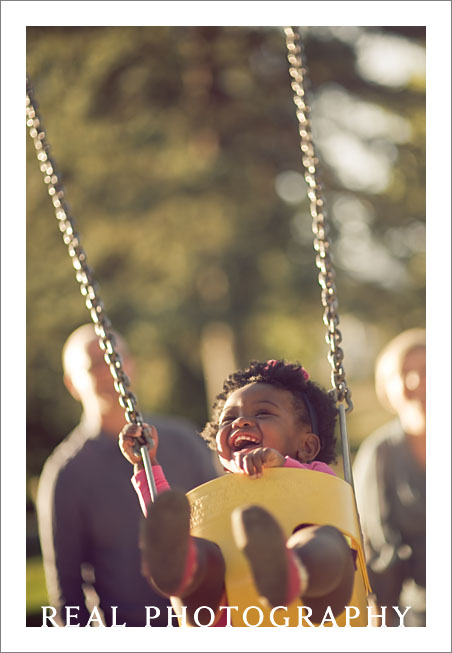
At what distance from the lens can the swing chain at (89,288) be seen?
115cm

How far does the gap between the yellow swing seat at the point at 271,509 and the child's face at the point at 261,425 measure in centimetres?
8

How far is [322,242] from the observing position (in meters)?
1.27

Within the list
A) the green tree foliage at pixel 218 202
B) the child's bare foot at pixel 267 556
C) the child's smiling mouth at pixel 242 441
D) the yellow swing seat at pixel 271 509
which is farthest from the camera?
the green tree foliage at pixel 218 202

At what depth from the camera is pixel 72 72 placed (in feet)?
13.7

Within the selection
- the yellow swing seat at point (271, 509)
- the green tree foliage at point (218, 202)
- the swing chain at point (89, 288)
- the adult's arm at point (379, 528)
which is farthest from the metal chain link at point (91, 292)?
the green tree foliage at point (218, 202)

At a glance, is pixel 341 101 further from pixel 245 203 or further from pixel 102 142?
pixel 102 142

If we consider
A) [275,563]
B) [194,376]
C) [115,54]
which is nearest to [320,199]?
A: [275,563]

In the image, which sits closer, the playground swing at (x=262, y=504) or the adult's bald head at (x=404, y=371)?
the playground swing at (x=262, y=504)

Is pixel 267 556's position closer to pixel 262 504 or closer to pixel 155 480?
pixel 262 504

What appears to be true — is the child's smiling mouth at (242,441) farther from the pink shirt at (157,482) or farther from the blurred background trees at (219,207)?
the blurred background trees at (219,207)

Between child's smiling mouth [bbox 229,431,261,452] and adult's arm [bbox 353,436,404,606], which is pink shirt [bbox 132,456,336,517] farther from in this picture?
adult's arm [bbox 353,436,404,606]

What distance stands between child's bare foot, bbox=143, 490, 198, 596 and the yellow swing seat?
0.11 m

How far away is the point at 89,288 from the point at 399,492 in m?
0.97

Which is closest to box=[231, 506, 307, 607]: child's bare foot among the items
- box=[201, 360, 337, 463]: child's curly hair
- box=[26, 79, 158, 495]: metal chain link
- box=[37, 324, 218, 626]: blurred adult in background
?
box=[26, 79, 158, 495]: metal chain link
